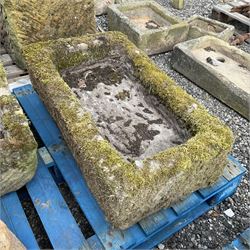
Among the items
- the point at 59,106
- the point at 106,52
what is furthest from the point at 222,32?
the point at 59,106

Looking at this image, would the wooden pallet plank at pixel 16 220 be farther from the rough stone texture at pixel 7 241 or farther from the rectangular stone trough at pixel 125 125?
the rectangular stone trough at pixel 125 125

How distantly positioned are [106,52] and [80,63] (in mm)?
251

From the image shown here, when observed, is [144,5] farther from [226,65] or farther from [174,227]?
[174,227]

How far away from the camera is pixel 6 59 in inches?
137

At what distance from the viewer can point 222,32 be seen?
4293mm

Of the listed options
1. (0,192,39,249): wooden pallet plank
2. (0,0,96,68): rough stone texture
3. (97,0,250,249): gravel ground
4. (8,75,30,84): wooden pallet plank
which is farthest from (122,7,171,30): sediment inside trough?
(0,192,39,249): wooden pallet plank

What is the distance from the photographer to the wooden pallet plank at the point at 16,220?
2.05 metres

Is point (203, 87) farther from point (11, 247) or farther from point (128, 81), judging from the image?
point (11, 247)

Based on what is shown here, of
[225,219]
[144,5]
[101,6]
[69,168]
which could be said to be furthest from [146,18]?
[225,219]

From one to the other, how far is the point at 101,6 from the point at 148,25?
0.80 m

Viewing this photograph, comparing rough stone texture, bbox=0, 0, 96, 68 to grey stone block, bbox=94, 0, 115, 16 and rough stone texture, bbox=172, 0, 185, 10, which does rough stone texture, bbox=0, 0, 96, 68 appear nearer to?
grey stone block, bbox=94, 0, 115, 16

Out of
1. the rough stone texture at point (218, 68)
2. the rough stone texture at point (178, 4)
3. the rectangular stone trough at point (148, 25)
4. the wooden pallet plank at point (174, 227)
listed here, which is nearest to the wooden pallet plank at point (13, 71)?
the rectangular stone trough at point (148, 25)

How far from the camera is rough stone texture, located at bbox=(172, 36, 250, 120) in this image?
11.3 ft

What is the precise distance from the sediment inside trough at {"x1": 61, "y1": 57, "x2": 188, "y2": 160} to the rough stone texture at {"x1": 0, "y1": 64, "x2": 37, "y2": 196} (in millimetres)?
552
